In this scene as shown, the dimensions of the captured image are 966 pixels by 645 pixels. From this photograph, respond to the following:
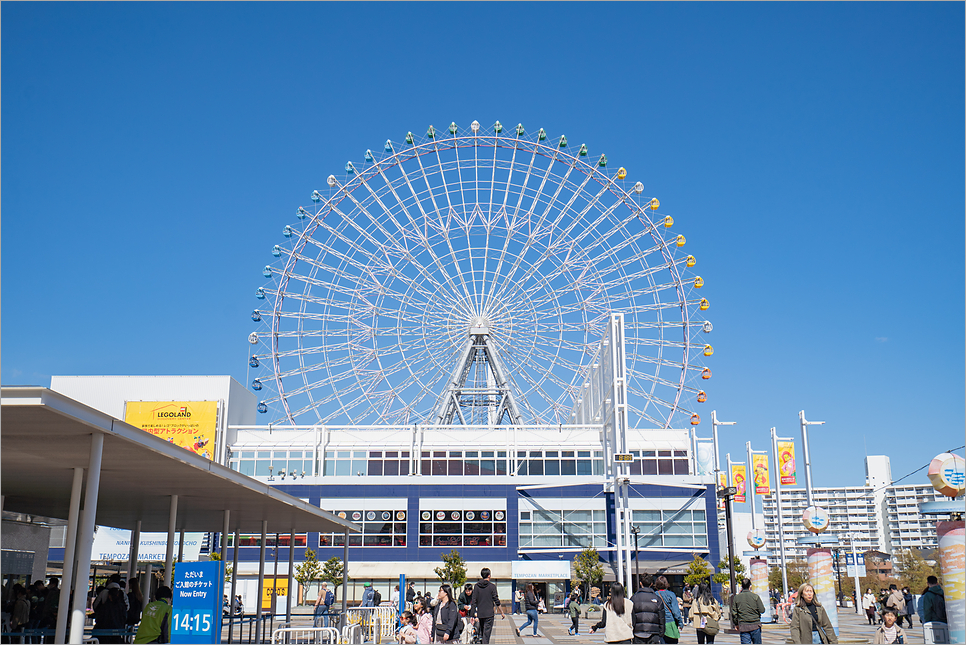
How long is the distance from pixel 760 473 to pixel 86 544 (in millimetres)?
38395

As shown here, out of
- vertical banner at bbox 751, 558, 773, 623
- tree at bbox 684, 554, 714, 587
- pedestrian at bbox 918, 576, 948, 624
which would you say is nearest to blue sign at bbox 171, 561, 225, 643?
pedestrian at bbox 918, 576, 948, 624

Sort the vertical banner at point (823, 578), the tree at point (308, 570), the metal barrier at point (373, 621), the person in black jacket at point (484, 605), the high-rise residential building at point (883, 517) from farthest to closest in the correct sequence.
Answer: the high-rise residential building at point (883, 517), the tree at point (308, 570), the metal barrier at point (373, 621), the vertical banner at point (823, 578), the person in black jacket at point (484, 605)

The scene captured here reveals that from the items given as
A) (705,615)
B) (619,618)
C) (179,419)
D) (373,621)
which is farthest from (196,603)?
(179,419)

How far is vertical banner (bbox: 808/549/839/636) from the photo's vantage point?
2158 centimetres

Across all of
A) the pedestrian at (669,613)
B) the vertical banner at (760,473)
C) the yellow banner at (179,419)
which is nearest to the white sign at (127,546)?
the yellow banner at (179,419)

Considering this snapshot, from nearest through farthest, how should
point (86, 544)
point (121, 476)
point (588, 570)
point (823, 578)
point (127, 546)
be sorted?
point (86, 544), point (121, 476), point (823, 578), point (588, 570), point (127, 546)

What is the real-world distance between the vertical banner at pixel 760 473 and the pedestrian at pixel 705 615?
1114 inches

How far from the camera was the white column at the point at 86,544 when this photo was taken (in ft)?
37.1

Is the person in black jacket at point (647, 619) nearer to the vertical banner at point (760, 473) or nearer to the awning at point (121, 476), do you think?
the awning at point (121, 476)

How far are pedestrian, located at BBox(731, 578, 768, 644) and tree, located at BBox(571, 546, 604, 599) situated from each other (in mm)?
34769

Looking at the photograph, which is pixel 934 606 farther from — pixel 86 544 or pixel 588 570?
pixel 588 570

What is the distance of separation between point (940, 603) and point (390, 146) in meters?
43.0

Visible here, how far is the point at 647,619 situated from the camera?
11742 millimetres

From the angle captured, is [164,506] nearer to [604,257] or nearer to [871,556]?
[604,257]
